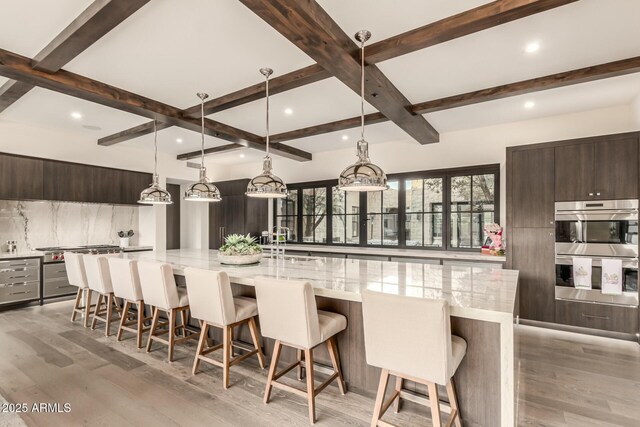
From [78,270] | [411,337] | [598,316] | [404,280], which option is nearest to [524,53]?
[404,280]

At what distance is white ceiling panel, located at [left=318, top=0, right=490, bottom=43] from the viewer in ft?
6.92

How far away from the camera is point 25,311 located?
15.3 ft

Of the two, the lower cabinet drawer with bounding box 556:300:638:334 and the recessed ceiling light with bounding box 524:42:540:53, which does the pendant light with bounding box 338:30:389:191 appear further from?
the lower cabinet drawer with bounding box 556:300:638:334

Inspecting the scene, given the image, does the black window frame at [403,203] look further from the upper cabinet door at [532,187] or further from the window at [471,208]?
the upper cabinet door at [532,187]

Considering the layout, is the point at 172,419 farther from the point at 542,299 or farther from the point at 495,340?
the point at 542,299

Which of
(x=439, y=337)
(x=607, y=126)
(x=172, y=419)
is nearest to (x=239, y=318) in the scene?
(x=172, y=419)

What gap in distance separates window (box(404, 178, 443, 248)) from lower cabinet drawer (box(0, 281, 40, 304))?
592 centimetres

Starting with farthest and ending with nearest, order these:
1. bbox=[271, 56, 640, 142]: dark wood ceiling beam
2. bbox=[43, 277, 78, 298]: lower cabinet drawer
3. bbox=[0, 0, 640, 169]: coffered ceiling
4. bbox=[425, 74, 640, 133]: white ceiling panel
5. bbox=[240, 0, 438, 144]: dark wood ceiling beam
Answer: bbox=[43, 277, 78, 298]: lower cabinet drawer
bbox=[425, 74, 640, 133]: white ceiling panel
bbox=[271, 56, 640, 142]: dark wood ceiling beam
bbox=[0, 0, 640, 169]: coffered ceiling
bbox=[240, 0, 438, 144]: dark wood ceiling beam

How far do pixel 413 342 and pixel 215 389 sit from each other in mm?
1728

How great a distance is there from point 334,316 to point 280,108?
108 inches

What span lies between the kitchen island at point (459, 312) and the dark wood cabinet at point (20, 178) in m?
3.50

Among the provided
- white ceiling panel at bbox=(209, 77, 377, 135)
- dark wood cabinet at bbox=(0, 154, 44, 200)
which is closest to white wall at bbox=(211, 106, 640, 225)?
white ceiling panel at bbox=(209, 77, 377, 135)

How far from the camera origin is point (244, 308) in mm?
2709

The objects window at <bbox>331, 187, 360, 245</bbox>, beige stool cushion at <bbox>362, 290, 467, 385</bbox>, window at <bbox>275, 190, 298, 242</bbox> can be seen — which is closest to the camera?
beige stool cushion at <bbox>362, 290, 467, 385</bbox>
